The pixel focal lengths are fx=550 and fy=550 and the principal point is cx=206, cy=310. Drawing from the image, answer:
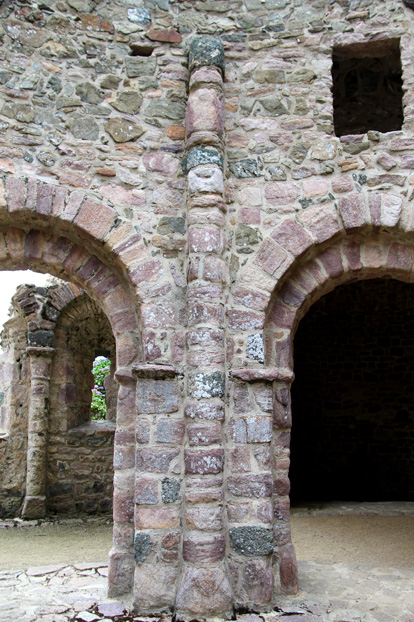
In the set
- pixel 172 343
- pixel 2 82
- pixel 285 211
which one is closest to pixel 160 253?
pixel 172 343

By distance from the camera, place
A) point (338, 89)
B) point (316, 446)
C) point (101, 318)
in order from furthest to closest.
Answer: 1. point (316, 446)
2. point (101, 318)
3. point (338, 89)

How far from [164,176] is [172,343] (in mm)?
1353

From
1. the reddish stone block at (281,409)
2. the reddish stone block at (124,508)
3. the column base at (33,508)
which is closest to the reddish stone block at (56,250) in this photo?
the reddish stone block at (124,508)

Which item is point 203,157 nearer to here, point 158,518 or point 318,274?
point 318,274

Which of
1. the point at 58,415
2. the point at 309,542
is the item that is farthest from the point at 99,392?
the point at 309,542

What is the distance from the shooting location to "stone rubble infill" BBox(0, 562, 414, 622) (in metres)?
3.68

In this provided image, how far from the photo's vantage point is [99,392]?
1592 centimetres

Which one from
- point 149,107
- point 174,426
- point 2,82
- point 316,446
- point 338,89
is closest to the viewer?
point 174,426

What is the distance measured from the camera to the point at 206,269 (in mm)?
4074

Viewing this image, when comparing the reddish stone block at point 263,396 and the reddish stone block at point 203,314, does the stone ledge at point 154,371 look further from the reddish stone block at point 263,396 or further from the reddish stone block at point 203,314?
the reddish stone block at point 263,396

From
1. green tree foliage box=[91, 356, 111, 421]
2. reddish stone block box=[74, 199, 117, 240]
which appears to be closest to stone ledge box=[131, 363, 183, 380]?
reddish stone block box=[74, 199, 117, 240]

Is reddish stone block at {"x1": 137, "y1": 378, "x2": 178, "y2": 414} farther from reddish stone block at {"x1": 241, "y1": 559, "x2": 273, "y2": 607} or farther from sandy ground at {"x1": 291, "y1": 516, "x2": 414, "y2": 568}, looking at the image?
sandy ground at {"x1": 291, "y1": 516, "x2": 414, "y2": 568}

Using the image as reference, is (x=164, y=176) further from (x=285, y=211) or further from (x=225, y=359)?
(x=225, y=359)

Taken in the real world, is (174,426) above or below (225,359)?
below
